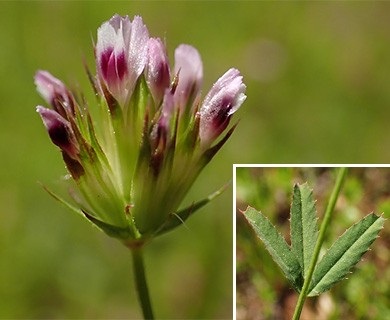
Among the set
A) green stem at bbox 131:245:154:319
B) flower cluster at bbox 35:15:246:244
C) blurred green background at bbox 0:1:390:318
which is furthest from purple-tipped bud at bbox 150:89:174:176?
blurred green background at bbox 0:1:390:318

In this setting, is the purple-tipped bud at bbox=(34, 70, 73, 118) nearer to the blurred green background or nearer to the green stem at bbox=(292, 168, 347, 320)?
the green stem at bbox=(292, 168, 347, 320)

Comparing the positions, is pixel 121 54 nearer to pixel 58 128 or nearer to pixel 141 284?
pixel 58 128

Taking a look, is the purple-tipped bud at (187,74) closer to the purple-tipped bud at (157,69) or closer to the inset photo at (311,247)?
the purple-tipped bud at (157,69)

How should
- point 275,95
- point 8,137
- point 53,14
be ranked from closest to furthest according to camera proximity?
point 8,137 → point 275,95 → point 53,14

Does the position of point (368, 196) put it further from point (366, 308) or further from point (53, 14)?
point (53, 14)

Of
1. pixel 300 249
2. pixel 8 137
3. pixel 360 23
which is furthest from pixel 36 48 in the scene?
pixel 300 249

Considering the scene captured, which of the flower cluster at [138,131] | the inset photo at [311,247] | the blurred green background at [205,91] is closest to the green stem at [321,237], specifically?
the inset photo at [311,247]
